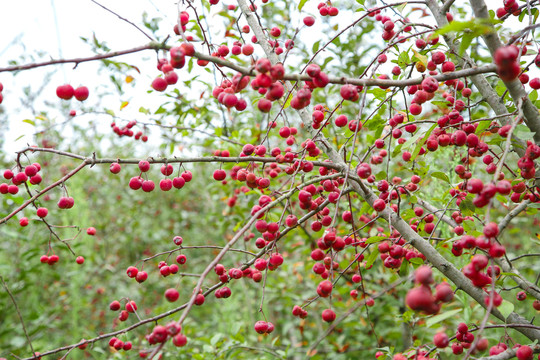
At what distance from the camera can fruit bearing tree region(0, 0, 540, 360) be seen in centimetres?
109

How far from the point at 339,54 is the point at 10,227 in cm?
353

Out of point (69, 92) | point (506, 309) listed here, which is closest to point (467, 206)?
point (506, 309)

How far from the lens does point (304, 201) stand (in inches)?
52.7

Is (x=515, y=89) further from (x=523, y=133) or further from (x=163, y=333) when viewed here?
(x=163, y=333)

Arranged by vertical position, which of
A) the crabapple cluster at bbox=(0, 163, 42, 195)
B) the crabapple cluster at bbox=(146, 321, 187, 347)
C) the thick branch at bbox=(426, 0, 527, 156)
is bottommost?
the crabapple cluster at bbox=(146, 321, 187, 347)

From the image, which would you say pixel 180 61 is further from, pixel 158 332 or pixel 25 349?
pixel 25 349

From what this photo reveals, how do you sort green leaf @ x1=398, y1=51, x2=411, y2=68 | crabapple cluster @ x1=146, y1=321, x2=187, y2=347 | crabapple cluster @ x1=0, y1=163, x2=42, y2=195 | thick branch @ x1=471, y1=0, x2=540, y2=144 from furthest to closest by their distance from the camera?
→ green leaf @ x1=398, y1=51, x2=411, y2=68, crabapple cluster @ x1=0, y1=163, x2=42, y2=195, thick branch @ x1=471, y1=0, x2=540, y2=144, crabapple cluster @ x1=146, y1=321, x2=187, y2=347

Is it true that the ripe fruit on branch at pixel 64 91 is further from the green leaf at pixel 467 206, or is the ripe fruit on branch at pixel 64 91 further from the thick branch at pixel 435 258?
the green leaf at pixel 467 206

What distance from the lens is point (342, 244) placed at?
1286mm

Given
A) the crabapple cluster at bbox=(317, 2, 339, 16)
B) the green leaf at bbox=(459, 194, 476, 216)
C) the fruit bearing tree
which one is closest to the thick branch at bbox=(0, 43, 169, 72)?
the fruit bearing tree

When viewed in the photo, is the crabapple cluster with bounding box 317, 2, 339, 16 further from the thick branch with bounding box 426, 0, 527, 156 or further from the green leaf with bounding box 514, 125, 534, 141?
the green leaf with bounding box 514, 125, 534, 141

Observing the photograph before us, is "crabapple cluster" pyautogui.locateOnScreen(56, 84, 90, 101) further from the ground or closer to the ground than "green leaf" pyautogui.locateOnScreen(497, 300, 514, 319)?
further from the ground

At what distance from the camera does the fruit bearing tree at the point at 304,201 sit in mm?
1095

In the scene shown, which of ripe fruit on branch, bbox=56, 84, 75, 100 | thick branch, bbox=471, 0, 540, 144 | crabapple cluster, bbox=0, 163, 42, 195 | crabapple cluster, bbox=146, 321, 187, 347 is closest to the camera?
crabapple cluster, bbox=146, 321, 187, 347
